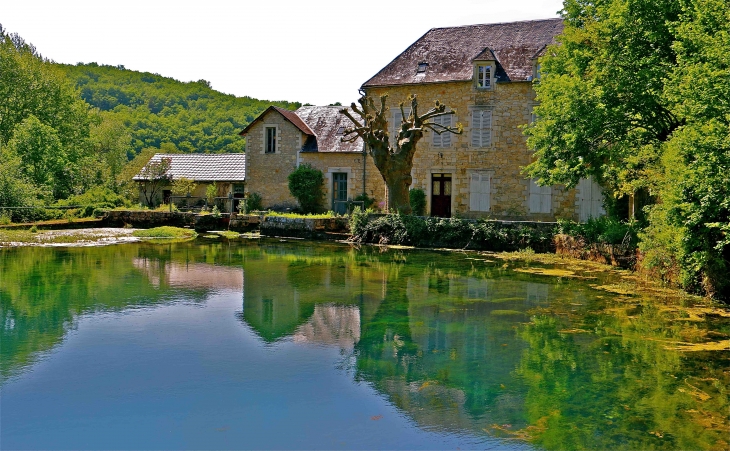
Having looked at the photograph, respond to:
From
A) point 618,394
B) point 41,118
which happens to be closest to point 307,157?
point 41,118

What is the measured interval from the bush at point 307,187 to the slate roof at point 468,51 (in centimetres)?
429

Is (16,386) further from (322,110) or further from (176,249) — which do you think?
(322,110)

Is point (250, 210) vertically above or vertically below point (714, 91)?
below

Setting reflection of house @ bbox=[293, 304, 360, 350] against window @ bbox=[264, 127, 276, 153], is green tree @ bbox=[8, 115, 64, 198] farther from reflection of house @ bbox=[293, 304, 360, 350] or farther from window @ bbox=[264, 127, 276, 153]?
reflection of house @ bbox=[293, 304, 360, 350]

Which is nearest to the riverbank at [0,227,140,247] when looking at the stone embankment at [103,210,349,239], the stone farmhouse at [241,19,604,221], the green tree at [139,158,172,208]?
the stone embankment at [103,210,349,239]

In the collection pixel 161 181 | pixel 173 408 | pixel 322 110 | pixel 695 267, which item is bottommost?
pixel 173 408

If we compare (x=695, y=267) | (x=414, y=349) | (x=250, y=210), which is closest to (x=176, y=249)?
(x=250, y=210)

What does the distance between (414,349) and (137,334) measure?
3853 millimetres

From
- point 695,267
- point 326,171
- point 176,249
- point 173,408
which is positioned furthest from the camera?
point 326,171

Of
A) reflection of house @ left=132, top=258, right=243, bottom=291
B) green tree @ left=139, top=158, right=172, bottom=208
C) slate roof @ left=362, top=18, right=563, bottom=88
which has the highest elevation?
slate roof @ left=362, top=18, right=563, bottom=88

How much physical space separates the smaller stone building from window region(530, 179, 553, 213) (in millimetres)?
6050

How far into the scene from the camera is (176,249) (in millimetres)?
19984

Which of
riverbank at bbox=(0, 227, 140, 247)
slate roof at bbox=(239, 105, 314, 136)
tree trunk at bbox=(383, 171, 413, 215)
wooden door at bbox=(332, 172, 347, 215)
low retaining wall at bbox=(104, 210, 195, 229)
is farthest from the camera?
slate roof at bbox=(239, 105, 314, 136)

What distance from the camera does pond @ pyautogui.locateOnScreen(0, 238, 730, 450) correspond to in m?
5.85
